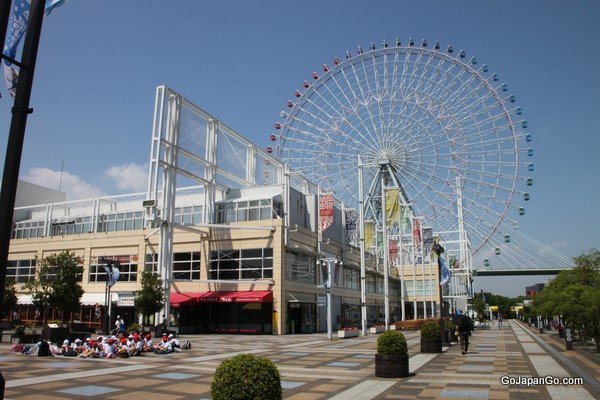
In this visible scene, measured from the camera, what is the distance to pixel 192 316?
1932 inches

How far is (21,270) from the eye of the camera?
201 ft

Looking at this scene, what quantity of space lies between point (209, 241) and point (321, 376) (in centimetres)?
3551

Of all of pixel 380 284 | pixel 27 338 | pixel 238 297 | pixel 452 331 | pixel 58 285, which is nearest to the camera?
pixel 27 338

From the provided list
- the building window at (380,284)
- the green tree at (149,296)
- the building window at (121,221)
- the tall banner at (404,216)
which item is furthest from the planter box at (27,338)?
the building window at (380,284)

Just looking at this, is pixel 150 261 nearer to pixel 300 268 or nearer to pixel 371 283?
pixel 300 268

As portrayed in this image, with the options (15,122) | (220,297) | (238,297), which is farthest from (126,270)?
(15,122)

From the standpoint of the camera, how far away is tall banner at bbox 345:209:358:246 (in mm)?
60344

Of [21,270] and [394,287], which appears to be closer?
[21,270]

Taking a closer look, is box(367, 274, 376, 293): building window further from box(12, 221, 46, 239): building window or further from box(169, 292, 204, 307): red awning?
box(12, 221, 46, 239): building window

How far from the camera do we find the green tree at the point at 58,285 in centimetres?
3650

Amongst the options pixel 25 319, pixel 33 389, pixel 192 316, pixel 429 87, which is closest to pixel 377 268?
pixel 429 87

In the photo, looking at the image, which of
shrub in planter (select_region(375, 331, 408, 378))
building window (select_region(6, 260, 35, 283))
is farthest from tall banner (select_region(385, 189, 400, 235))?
building window (select_region(6, 260, 35, 283))

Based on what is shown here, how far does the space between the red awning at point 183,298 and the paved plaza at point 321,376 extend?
22.4 metres

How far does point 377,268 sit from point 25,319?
4567 cm
